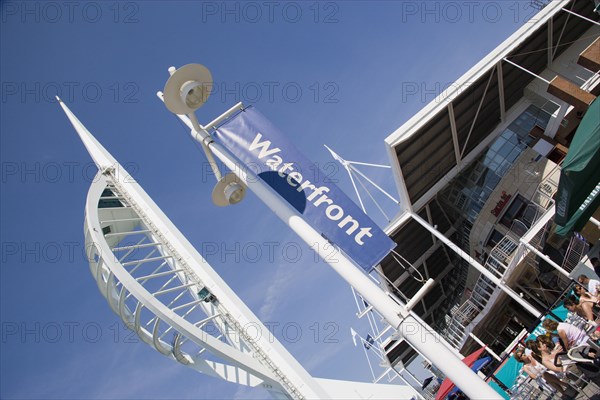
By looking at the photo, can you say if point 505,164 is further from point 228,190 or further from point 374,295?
point 374,295

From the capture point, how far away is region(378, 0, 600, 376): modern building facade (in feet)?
59.6

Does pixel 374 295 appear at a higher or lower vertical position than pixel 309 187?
lower

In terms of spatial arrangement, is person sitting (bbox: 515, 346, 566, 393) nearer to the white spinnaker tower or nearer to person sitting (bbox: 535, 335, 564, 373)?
person sitting (bbox: 535, 335, 564, 373)

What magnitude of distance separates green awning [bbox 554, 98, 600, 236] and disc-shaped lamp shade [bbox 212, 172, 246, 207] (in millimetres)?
6337

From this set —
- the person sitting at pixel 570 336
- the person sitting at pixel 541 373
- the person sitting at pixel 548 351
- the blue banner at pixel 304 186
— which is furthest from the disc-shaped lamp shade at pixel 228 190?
the person sitting at pixel 541 373

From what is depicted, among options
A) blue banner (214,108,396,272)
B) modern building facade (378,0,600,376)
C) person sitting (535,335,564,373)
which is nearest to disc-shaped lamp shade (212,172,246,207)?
blue banner (214,108,396,272)

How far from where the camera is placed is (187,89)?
835cm

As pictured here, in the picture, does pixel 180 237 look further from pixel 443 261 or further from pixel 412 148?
pixel 443 261

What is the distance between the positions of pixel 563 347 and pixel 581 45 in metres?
18.6

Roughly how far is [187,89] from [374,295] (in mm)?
4636

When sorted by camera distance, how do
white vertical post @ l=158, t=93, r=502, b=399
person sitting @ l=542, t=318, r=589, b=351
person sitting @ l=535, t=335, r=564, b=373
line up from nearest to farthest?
white vertical post @ l=158, t=93, r=502, b=399, person sitting @ l=535, t=335, r=564, b=373, person sitting @ l=542, t=318, r=589, b=351

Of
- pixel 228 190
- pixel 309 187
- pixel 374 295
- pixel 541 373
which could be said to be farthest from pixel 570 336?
pixel 228 190

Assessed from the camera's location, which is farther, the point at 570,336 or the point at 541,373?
the point at 541,373

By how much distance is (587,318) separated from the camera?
9.35 meters
